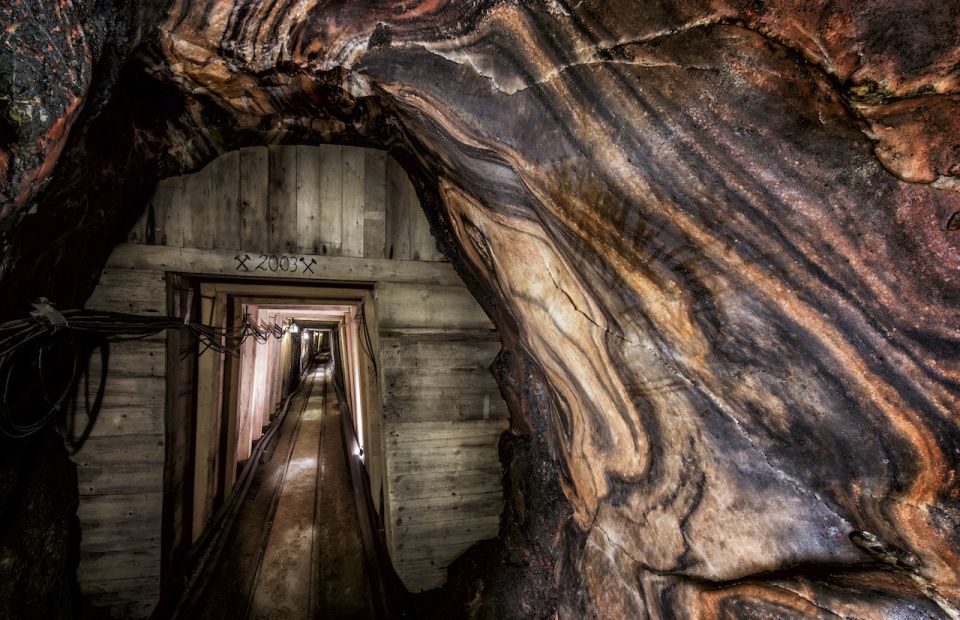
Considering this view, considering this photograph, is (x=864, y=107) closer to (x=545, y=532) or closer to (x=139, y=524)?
(x=545, y=532)

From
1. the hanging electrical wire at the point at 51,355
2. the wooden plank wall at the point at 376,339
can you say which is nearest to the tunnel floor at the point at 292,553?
the wooden plank wall at the point at 376,339

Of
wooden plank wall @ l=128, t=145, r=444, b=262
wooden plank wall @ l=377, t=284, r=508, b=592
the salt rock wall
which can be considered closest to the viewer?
the salt rock wall

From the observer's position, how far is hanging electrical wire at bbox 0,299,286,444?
2.26 metres

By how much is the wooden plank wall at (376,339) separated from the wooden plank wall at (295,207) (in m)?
0.01

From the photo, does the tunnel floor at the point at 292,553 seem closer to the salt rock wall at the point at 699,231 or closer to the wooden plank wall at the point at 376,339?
the wooden plank wall at the point at 376,339

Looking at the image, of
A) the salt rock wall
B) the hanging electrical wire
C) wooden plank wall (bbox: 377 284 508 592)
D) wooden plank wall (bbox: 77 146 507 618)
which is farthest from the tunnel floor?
the salt rock wall

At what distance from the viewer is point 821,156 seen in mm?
1086

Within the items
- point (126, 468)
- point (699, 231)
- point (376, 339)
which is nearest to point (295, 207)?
point (376, 339)

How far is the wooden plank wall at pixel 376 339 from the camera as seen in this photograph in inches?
116

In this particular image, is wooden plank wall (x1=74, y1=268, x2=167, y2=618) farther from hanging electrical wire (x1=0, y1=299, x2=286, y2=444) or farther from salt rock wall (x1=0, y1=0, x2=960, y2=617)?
salt rock wall (x1=0, y1=0, x2=960, y2=617)

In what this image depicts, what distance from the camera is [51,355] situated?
8.82ft

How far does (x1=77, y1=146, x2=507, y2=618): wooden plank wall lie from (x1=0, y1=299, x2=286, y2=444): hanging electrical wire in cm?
15

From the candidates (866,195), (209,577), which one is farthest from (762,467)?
(209,577)

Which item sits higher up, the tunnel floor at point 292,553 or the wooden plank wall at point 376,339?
the wooden plank wall at point 376,339
